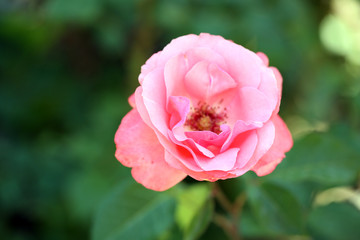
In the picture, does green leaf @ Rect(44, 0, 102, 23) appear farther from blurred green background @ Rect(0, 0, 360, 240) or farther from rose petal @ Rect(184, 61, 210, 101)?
rose petal @ Rect(184, 61, 210, 101)

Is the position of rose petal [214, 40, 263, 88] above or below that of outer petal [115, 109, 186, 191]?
above

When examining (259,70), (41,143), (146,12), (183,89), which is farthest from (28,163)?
(259,70)

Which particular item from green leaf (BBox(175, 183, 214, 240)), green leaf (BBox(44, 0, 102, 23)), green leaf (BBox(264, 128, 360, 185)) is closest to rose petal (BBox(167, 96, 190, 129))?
green leaf (BBox(175, 183, 214, 240))

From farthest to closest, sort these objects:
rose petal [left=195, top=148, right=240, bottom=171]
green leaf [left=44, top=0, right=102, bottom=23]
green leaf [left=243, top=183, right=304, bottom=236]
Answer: green leaf [left=44, top=0, right=102, bottom=23], green leaf [left=243, top=183, right=304, bottom=236], rose petal [left=195, top=148, right=240, bottom=171]

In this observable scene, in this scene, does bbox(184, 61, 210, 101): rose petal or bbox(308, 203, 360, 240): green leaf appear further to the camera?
bbox(308, 203, 360, 240): green leaf

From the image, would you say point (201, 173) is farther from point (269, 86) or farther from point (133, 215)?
point (133, 215)

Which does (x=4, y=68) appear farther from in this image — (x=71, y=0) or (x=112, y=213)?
(x=112, y=213)

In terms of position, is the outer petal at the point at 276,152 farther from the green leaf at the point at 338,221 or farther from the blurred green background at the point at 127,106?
the green leaf at the point at 338,221

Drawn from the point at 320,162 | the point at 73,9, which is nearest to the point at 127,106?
the point at 73,9
